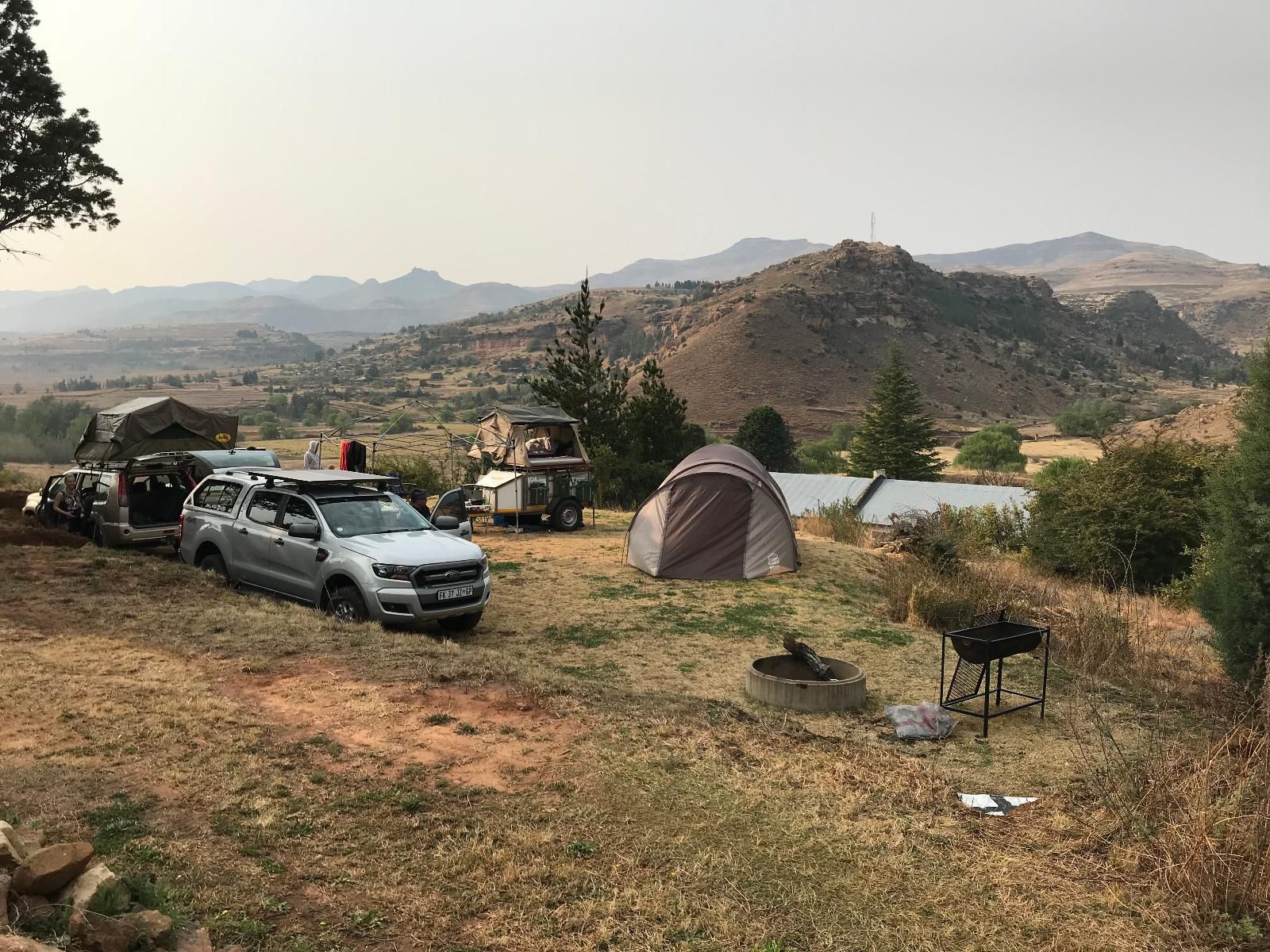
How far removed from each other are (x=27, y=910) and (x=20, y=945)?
75 centimetres

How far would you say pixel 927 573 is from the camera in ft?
48.9

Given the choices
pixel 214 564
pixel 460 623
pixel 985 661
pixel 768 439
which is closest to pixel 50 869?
pixel 460 623

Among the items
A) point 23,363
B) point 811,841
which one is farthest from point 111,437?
point 23,363

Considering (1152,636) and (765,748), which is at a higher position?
(765,748)

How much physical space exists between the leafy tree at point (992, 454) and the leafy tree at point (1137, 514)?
44.8 meters

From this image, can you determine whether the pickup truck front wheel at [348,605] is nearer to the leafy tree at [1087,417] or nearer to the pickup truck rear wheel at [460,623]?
the pickup truck rear wheel at [460,623]

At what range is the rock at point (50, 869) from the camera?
3539 mm

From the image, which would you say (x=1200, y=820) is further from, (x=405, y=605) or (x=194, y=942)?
(x=405, y=605)

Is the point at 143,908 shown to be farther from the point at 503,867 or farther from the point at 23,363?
the point at 23,363

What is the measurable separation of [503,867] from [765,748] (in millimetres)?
2890

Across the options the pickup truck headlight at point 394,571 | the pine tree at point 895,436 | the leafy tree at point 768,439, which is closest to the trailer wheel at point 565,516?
the pickup truck headlight at point 394,571

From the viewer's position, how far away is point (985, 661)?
25.5ft

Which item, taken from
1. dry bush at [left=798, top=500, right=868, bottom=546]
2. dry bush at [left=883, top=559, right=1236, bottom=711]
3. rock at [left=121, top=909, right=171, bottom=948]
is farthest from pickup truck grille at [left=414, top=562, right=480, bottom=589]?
dry bush at [left=798, top=500, right=868, bottom=546]

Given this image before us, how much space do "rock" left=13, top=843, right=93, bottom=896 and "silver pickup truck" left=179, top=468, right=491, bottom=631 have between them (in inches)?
224
